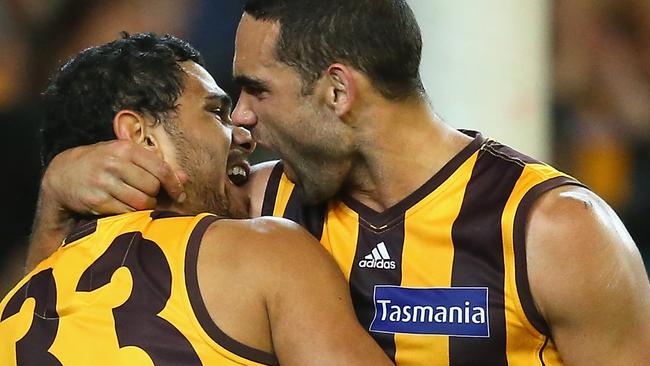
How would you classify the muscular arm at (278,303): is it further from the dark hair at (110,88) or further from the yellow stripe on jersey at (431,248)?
the dark hair at (110,88)

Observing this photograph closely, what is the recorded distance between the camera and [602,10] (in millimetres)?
4094

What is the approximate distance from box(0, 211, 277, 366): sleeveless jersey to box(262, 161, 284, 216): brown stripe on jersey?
0.39 metres

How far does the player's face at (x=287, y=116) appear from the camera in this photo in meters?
2.09

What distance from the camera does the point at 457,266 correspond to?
2.01 metres

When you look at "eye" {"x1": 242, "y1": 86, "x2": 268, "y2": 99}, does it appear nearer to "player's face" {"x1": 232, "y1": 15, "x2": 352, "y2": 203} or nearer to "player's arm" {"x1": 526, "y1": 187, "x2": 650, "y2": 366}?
"player's face" {"x1": 232, "y1": 15, "x2": 352, "y2": 203}

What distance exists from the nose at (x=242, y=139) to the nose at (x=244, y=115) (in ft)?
0.20

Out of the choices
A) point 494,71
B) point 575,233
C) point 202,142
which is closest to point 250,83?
point 202,142

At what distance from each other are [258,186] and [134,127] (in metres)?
0.36

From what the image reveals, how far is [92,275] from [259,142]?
1.50 ft

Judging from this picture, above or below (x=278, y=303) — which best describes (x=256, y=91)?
above

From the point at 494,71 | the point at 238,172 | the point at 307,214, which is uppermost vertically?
the point at 494,71

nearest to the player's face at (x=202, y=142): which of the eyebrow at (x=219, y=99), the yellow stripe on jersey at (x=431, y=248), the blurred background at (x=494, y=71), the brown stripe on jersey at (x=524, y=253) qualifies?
the eyebrow at (x=219, y=99)

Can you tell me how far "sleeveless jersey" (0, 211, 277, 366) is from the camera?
5.77 ft

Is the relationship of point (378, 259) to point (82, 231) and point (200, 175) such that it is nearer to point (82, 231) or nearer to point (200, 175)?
point (200, 175)
